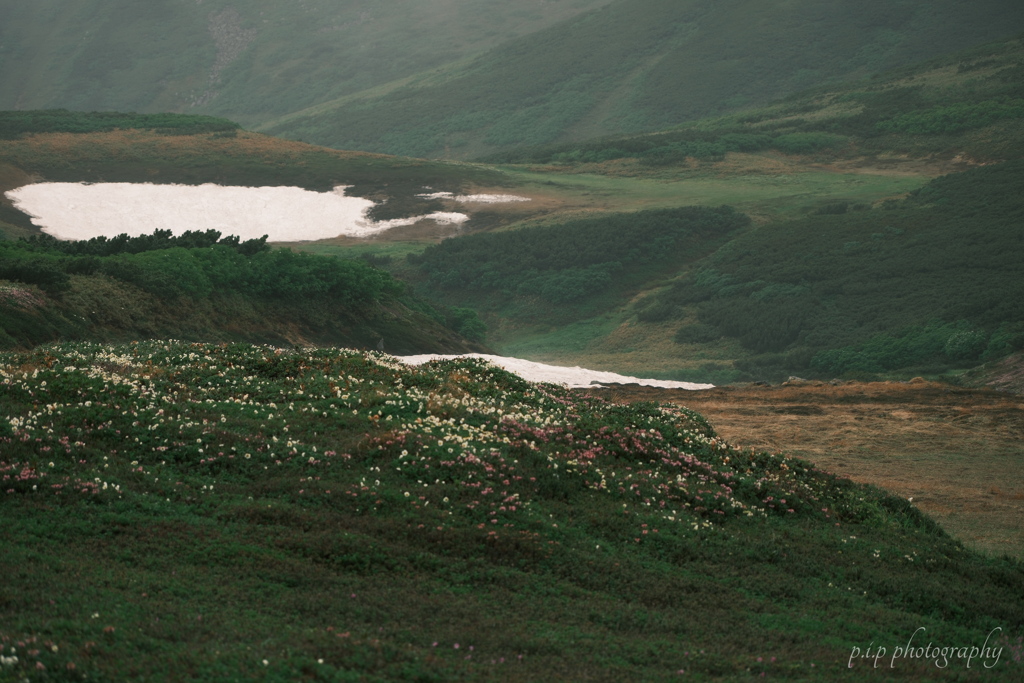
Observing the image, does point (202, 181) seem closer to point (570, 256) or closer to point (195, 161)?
point (195, 161)

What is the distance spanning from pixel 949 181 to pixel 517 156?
5240cm

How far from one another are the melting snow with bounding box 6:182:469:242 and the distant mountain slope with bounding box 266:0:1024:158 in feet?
274

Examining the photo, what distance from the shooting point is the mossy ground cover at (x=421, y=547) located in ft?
27.7

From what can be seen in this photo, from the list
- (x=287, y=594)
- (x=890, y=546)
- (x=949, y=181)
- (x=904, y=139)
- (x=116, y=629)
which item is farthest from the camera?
(x=904, y=139)

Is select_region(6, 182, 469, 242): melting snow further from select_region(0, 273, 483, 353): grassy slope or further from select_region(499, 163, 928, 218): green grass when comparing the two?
select_region(0, 273, 483, 353): grassy slope

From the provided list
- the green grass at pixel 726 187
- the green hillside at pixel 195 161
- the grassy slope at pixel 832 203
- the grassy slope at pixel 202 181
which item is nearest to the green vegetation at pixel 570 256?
the grassy slope at pixel 832 203

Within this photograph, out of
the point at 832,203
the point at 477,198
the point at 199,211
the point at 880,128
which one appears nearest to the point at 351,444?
the point at 199,211

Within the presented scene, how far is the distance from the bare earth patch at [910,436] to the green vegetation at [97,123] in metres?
77.5

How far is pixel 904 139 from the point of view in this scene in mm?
104812

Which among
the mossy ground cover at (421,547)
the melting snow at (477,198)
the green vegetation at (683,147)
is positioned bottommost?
the mossy ground cover at (421,547)

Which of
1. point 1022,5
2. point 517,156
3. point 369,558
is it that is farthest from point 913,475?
point 1022,5

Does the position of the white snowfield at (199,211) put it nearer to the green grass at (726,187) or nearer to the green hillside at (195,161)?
the green hillside at (195,161)

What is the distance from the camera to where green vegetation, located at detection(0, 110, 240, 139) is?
92938 mm

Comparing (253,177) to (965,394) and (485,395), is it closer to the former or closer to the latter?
(965,394)
